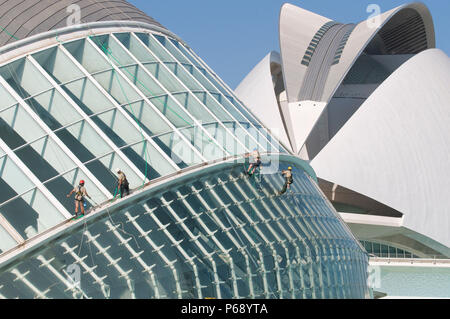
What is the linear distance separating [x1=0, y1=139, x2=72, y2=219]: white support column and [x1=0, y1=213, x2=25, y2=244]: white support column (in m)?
0.81

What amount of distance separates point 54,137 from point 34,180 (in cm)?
121

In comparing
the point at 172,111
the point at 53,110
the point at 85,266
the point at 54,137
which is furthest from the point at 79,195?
the point at 172,111

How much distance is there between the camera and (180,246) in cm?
1281

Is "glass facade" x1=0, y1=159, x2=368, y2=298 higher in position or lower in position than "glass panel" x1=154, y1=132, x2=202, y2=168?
lower

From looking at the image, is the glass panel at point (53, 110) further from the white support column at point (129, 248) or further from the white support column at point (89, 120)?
the white support column at point (129, 248)

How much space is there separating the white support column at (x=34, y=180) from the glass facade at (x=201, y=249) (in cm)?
Answer: 40

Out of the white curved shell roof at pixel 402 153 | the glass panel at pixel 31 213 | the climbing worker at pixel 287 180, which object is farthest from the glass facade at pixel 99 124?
the white curved shell roof at pixel 402 153

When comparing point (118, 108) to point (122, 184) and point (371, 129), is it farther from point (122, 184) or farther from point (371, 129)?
point (371, 129)

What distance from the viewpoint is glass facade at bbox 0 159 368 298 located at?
37.3 feet

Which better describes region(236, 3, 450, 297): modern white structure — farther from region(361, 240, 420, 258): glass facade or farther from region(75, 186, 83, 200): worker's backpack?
region(75, 186, 83, 200): worker's backpack

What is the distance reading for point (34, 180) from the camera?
1180 cm

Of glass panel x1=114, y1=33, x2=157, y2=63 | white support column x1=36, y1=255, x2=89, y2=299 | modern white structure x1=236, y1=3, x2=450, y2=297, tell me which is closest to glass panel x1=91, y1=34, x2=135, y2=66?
glass panel x1=114, y1=33, x2=157, y2=63
